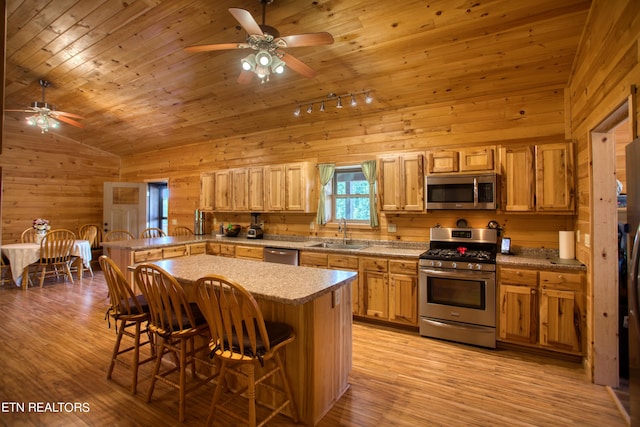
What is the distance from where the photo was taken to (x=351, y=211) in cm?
500

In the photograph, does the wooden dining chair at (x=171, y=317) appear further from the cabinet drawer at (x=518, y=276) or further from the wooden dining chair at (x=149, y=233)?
the wooden dining chair at (x=149, y=233)

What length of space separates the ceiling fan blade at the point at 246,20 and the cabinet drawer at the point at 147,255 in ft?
10.9

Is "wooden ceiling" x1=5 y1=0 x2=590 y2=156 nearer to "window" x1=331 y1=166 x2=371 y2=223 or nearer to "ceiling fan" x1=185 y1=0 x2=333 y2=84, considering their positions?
"ceiling fan" x1=185 y1=0 x2=333 y2=84

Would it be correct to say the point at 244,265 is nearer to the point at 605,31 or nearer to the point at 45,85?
the point at 605,31

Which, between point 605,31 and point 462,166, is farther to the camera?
point 462,166

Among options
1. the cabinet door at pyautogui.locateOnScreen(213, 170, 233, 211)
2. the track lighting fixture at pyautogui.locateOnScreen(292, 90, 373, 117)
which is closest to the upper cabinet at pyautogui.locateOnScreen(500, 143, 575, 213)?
the track lighting fixture at pyautogui.locateOnScreen(292, 90, 373, 117)

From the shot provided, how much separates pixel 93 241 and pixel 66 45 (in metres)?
4.56

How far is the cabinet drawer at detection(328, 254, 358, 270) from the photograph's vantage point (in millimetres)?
4098

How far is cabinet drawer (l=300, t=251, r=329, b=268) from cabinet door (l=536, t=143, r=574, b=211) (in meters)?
2.43

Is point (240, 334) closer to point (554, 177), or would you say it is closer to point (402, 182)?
point (402, 182)

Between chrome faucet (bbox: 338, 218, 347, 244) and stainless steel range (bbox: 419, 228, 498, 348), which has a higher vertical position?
chrome faucet (bbox: 338, 218, 347, 244)

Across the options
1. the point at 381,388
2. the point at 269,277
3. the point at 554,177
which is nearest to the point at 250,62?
the point at 269,277

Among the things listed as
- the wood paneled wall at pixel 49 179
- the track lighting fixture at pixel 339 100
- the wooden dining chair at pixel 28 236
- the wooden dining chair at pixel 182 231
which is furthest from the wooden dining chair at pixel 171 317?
the wood paneled wall at pixel 49 179

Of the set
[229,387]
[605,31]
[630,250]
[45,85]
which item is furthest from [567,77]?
[45,85]
